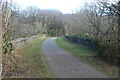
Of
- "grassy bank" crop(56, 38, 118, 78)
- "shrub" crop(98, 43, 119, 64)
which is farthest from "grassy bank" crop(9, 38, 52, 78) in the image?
"shrub" crop(98, 43, 119, 64)

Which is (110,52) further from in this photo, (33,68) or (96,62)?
(33,68)

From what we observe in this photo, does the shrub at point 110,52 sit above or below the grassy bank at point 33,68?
above

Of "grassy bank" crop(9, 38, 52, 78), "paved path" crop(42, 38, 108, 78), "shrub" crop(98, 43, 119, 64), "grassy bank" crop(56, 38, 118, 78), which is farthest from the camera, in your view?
"shrub" crop(98, 43, 119, 64)

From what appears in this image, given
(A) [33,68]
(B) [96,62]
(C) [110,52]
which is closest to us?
(A) [33,68]

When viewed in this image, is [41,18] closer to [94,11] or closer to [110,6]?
[94,11]

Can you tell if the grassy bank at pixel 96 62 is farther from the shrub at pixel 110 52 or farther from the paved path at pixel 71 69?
the paved path at pixel 71 69

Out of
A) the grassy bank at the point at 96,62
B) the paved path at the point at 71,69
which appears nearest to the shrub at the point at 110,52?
the grassy bank at the point at 96,62

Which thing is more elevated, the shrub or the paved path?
the shrub

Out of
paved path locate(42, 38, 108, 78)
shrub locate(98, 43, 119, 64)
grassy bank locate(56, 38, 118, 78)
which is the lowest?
grassy bank locate(56, 38, 118, 78)

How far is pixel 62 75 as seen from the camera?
22.0 ft

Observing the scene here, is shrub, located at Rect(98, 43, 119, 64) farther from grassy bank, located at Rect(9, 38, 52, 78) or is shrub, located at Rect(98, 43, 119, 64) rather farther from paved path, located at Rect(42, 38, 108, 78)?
grassy bank, located at Rect(9, 38, 52, 78)

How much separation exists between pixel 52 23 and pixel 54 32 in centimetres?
546

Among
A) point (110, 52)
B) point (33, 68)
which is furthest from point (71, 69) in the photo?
point (110, 52)

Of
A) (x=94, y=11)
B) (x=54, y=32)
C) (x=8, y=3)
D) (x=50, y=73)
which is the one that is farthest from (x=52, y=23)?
(x=50, y=73)
